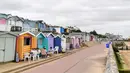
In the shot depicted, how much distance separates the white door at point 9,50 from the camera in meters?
17.4

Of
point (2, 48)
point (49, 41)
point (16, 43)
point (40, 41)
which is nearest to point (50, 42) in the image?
point (49, 41)

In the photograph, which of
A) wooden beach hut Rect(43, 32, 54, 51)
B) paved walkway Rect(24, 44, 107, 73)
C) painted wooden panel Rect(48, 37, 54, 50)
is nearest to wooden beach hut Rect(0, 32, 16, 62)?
paved walkway Rect(24, 44, 107, 73)

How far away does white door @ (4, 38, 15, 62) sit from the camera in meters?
17.4

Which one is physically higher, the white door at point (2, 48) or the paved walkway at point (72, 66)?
the white door at point (2, 48)

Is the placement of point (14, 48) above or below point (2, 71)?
above

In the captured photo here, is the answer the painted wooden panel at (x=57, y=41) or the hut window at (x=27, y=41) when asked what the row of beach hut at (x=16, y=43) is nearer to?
the hut window at (x=27, y=41)

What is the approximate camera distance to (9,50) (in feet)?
58.7

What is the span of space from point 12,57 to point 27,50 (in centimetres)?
251

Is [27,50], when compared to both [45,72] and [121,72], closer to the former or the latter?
[45,72]

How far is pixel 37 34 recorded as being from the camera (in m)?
23.8

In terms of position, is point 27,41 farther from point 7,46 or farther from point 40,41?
point 7,46

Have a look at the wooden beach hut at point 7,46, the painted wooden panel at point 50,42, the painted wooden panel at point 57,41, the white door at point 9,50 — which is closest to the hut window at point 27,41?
the wooden beach hut at point 7,46

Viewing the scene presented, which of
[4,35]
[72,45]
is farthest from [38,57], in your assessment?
[72,45]

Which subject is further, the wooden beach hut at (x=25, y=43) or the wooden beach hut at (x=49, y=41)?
the wooden beach hut at (x=49, y=41)
